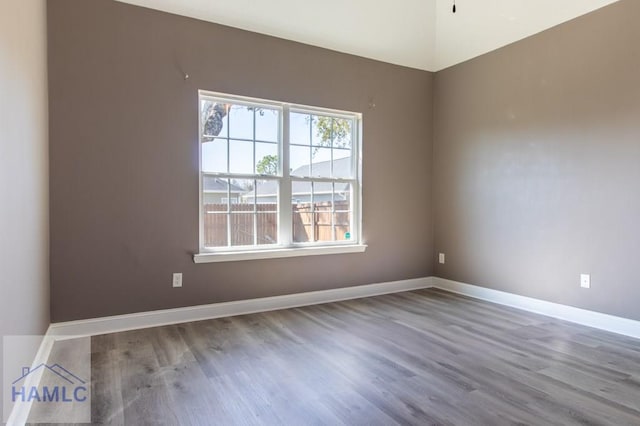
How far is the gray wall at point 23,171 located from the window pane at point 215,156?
123cm

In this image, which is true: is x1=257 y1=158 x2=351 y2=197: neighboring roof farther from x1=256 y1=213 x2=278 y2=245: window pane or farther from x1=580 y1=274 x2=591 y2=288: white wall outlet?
x1=580 y1=274 x2=591 y2=288: white wall outlet

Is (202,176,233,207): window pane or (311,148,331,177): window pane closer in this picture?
(202,176,233,207): window pane

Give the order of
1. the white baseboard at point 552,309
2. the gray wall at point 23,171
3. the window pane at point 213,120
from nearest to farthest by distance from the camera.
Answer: the gray wall at point 23,171
the white baseboard at point 552,309
the window pane at point 213,120

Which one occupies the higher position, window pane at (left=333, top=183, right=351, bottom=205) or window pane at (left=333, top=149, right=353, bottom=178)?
window pane at (left=333, top=149, right=353, bottom=178)

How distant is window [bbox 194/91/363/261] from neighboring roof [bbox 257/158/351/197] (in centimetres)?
1

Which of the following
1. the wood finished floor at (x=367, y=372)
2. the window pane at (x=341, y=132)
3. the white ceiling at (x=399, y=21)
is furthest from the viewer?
the window pane at (x=341, y=132)

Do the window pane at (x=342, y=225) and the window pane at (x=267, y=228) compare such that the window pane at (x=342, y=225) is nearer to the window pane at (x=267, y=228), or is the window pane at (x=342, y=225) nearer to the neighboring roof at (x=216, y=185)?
the window pane at (x=267, y=228)

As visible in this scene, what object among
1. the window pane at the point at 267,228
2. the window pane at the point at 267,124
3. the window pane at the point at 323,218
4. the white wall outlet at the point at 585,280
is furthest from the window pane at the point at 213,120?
the white wall outlet at the point at 585,280

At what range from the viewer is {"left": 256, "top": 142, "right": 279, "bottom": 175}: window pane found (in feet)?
12.7

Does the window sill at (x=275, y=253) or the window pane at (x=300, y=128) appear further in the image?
the window pane at (x=300, y=128)

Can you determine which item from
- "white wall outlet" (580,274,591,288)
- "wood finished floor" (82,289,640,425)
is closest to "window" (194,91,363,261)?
"wood finished floor" (82,289,640,425)

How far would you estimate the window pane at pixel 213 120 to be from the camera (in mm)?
3596

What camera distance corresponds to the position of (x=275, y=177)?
12.9ft

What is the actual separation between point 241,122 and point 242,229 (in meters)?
1.06
